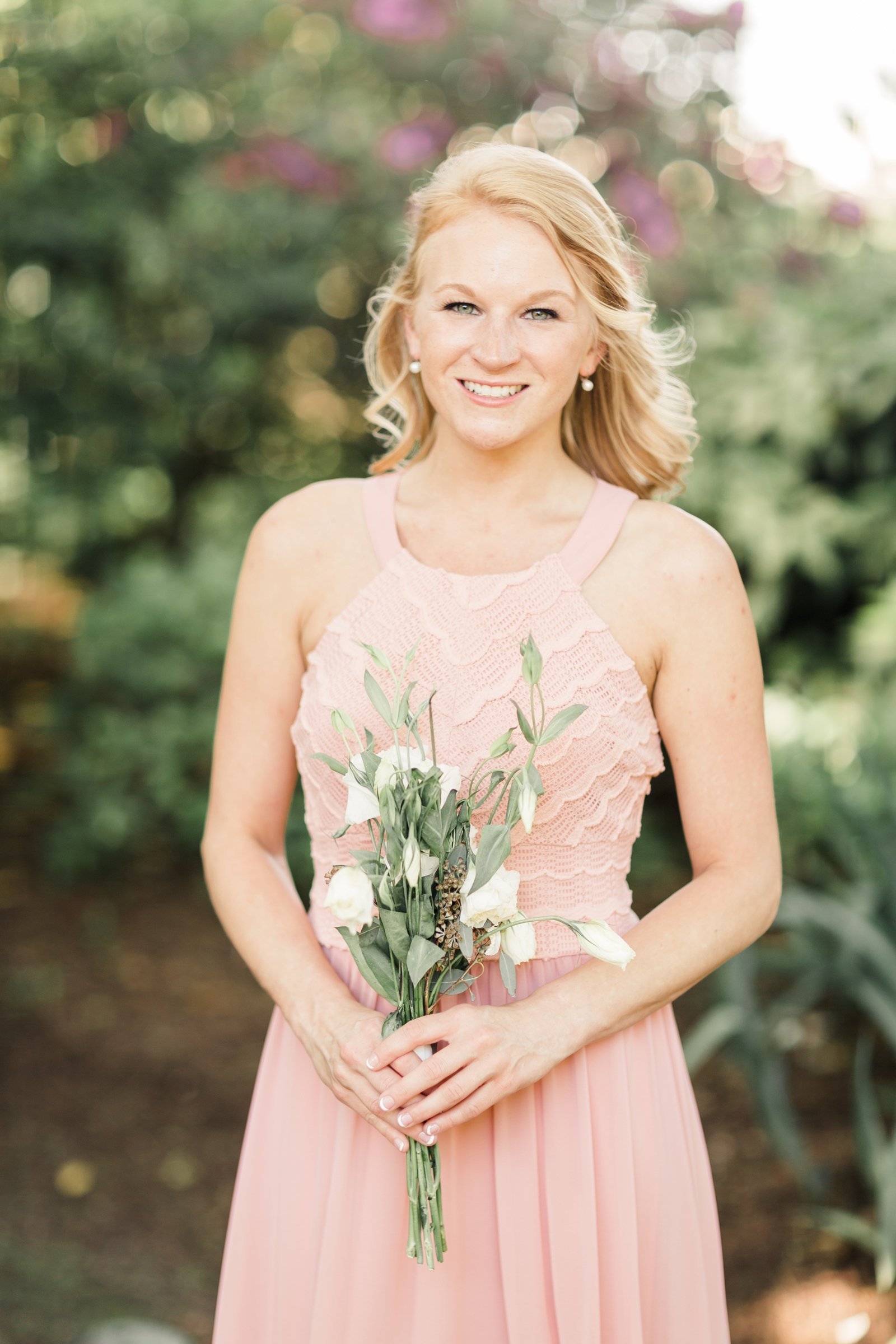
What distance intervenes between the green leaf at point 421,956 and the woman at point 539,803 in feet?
0.78

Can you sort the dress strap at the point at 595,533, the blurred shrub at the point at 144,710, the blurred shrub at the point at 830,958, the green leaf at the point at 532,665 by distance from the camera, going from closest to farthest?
1. the green leaf at the point at 532,665
2. the dress strap at the point at 595,533
3. the blurred shrub at the point at 830,958
4. the blurred shrub at the point at 144,710

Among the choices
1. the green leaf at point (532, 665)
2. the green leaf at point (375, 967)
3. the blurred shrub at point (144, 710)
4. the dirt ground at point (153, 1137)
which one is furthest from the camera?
the blurred shrub at point (144, 710)

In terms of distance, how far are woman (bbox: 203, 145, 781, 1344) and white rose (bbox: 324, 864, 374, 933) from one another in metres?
0.25

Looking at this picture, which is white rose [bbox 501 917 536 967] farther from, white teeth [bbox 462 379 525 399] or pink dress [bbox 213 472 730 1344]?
white teeth [bbox 462 379 525 399]

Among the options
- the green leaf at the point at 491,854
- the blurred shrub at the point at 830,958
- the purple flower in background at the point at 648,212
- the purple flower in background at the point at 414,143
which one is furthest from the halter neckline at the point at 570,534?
the purple flower in background at the point at 414,143

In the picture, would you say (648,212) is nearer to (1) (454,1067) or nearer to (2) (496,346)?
(2) (496,346)

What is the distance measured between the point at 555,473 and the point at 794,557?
2839mm

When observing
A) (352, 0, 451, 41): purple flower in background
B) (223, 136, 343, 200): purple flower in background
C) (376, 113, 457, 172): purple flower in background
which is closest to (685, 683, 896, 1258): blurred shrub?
(376, 113, 457, 172): purple flower in background

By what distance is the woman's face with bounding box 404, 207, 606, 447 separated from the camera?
1771 mm

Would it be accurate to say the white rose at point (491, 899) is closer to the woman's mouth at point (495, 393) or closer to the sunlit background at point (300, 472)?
the woman's mouth at point (495, 393)

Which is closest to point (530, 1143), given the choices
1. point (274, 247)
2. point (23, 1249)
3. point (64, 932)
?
point (23, 1249)

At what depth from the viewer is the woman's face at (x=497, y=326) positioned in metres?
1.77

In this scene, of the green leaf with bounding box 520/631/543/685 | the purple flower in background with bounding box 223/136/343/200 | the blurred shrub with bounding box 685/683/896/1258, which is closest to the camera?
the green leaf with bounding box 520/631/543/685

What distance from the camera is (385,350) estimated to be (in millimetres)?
2166
